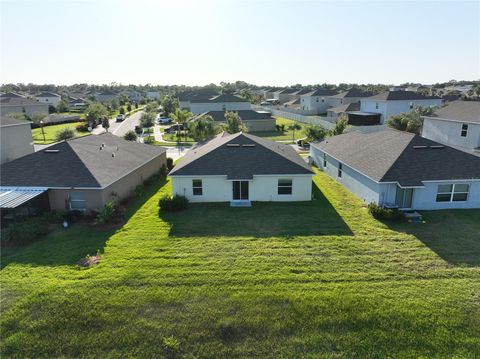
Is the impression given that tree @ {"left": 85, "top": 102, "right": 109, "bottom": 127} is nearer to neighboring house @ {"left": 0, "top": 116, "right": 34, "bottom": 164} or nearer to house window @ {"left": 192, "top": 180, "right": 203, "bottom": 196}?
neighboring house @ {"left": 0, "top": 116, "right": 34, "bottom": 164}

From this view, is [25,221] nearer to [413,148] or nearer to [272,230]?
[272,230]

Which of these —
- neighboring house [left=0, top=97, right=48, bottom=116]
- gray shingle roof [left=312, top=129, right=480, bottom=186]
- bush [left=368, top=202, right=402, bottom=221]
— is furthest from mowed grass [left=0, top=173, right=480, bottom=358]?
neighboring house [left=0, top=97, right=48, bottom=116]

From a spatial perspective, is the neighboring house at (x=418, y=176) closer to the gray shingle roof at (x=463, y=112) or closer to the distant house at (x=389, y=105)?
the gray shingle roof at (x=463, y=112)

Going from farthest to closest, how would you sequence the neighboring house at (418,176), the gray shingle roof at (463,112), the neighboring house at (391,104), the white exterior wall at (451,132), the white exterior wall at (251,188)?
the neighboring house at (391,104) → the gray shingle roof at (463,112) → the white exterior wall at (451,132) → the white exterior wall at (251,188) → the neighboring house at (418,176)

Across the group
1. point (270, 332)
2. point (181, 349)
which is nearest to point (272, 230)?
point (270, 332)

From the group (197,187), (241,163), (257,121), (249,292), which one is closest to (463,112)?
(241,163)

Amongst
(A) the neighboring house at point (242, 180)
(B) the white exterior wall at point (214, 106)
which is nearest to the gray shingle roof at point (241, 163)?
(A) the neighboring house at point (242, 180)
